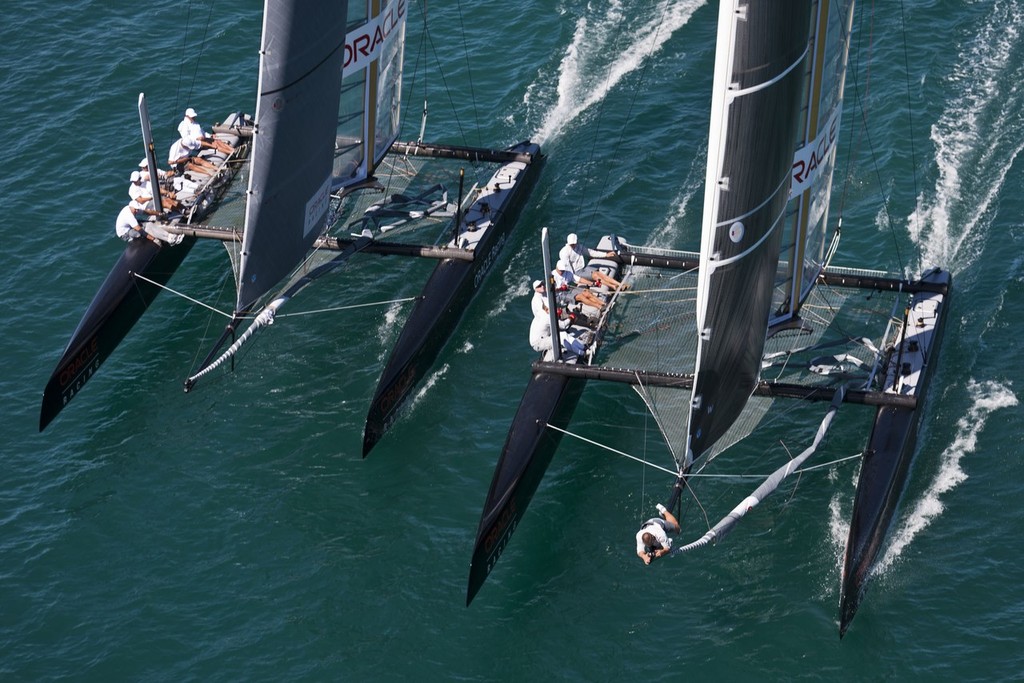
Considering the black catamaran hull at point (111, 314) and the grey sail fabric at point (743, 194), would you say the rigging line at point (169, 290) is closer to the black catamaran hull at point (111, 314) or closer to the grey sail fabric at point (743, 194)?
the black catamaran hull at point (111, 314)

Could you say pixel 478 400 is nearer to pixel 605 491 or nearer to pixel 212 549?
pixel 605 491

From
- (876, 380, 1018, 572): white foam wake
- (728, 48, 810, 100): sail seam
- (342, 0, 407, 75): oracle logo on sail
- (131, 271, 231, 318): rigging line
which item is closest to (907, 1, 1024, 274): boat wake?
(876, 380, 1018, 572): white foam wake

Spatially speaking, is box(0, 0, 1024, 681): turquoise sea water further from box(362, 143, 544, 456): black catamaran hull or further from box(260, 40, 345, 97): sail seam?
box(260, 40, 345, 97): sail seam

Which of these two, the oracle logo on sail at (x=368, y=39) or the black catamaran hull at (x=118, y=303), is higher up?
the oracle logo on sail at (x=368, y=39)

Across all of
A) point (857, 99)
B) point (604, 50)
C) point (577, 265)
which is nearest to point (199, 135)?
point (577, 265)

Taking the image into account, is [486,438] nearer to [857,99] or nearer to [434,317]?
[434,317]

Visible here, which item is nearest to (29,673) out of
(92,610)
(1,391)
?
(92,610)

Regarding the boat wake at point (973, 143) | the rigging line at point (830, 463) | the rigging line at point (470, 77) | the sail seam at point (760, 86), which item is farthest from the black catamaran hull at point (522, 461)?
the rigging line at point (470, 77)

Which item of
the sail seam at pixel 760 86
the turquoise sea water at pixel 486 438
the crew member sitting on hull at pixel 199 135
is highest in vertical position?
the sail seam at pixel 760 86
